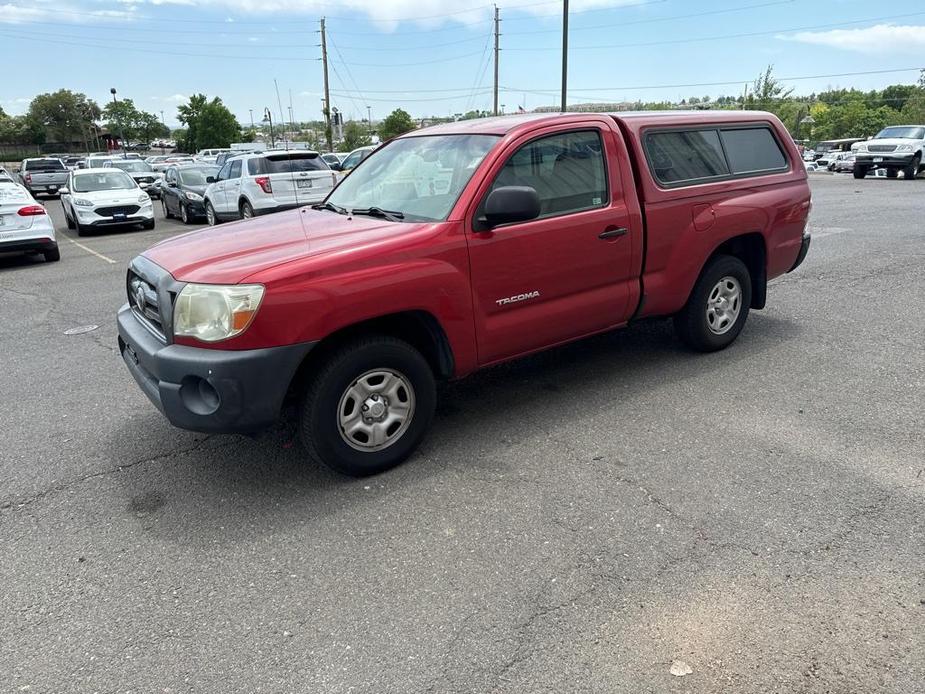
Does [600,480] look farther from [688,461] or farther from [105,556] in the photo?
[105,556]

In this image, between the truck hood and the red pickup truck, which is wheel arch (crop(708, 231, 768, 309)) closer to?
the red pickup truck

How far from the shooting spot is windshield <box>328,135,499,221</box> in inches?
163

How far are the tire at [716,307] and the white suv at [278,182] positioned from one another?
10086 mm

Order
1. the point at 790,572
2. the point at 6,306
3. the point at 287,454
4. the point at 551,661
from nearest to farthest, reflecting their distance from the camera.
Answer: the point at 551,661 < the point at 790,572 < the point at 287,454 < the point at 6,306

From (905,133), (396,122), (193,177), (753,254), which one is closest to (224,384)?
(753,254)

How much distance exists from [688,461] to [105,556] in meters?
2.98

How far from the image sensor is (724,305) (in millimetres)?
5598

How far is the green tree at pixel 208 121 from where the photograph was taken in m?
71.6

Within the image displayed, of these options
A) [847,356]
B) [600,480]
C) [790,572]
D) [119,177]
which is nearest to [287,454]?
[600,480]

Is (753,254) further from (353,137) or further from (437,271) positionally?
(353,137)

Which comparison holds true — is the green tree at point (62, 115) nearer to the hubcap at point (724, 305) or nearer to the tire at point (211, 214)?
the tire at point (211, 214)

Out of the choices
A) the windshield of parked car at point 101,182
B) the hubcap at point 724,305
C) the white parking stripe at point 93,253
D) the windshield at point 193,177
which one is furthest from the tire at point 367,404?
the windshield at point 193,177

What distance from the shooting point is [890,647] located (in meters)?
2.51

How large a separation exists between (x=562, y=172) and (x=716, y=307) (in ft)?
6.34
